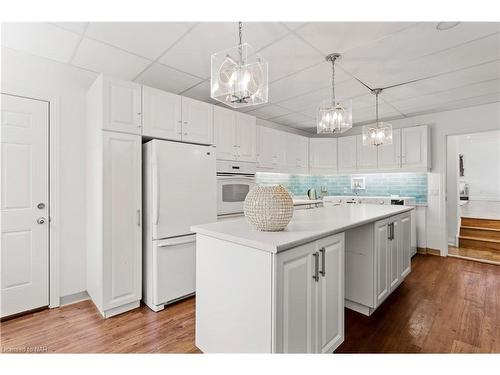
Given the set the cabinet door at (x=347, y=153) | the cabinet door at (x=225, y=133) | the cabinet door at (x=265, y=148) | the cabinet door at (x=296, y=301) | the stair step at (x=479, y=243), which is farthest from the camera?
the cabinet door at (x=347, y=153)

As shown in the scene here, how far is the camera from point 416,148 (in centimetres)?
427

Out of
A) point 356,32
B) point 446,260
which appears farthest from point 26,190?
point 446,260

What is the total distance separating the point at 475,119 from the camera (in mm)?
3908

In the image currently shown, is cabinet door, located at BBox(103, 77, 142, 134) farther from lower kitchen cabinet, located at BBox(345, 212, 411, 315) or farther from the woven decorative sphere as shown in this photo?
lower kitchen cabinet, located at BBox(345, 212, 411, 315)

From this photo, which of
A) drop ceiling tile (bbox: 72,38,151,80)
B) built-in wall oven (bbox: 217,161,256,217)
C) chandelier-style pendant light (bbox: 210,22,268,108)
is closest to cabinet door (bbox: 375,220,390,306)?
chandelier-style pendant light (bbox: 210,22,268,108)

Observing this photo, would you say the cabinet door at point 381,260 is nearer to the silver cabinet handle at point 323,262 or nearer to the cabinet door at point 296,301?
the silver cabinet handle at point 323,262

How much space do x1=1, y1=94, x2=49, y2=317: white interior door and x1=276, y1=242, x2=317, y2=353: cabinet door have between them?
2446 millimetres

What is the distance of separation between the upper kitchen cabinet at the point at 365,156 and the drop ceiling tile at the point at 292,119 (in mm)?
1141

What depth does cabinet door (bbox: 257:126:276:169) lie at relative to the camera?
160 inches

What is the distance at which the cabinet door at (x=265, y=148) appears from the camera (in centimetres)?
406

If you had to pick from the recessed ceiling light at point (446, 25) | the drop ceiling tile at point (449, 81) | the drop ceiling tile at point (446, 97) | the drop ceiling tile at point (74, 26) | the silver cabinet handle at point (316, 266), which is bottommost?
the silver cabinet handle at point (316, 266)

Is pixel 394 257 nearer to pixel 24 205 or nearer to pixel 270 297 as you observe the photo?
pixel 270 297

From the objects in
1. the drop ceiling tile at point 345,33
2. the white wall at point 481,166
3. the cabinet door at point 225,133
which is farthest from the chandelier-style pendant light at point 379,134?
the white wall at point 481,166

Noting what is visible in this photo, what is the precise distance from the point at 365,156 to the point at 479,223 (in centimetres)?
254
